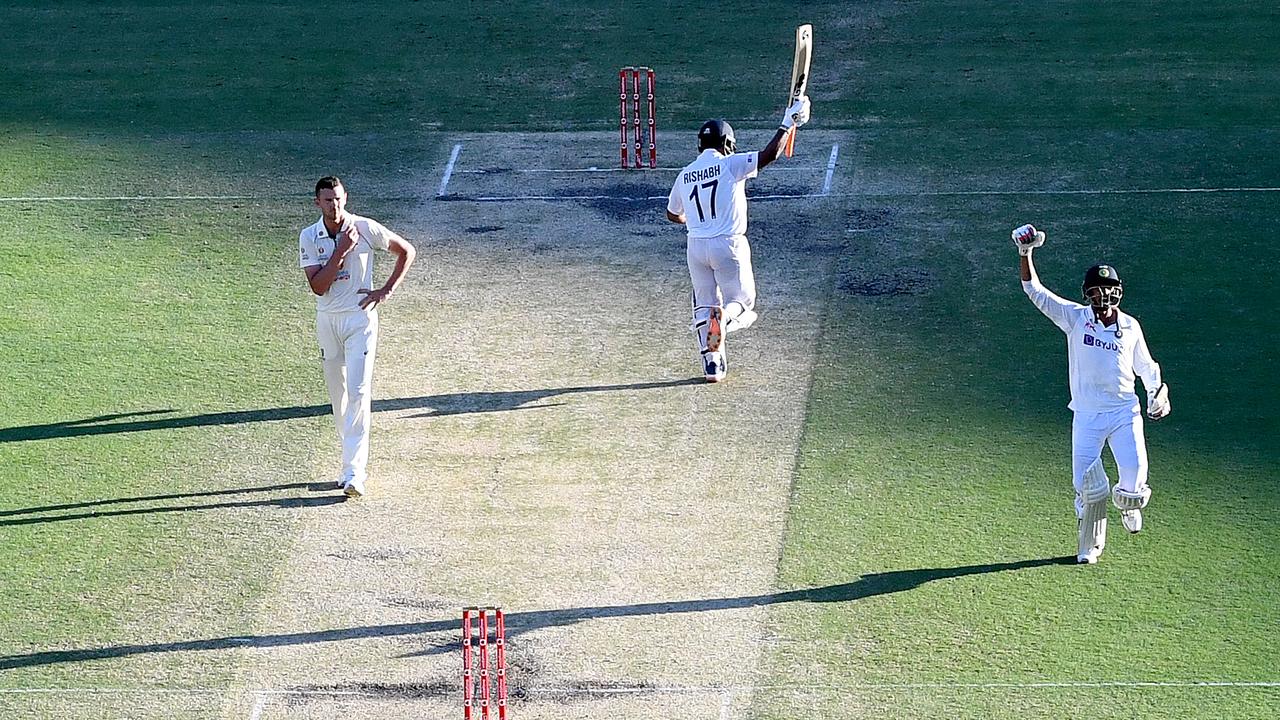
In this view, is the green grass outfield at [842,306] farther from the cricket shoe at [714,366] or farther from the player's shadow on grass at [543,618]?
the cricket shoe at [714,366]

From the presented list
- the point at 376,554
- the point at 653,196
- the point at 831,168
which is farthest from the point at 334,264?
the point at 831,168

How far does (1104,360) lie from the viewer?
11070 mm

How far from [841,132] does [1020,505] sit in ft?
28.1

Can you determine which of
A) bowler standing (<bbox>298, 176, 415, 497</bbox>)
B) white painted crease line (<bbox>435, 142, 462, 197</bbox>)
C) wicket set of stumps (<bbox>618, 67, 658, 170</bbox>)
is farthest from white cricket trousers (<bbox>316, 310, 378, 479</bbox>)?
wicket set of stumps (<bbox>618, 67, 658, 170</bbox>)

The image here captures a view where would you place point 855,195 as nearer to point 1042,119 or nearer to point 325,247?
point 1042,119

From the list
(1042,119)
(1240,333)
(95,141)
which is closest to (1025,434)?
(1240,333)

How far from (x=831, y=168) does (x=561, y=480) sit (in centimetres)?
720

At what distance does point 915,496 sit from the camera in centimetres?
1255

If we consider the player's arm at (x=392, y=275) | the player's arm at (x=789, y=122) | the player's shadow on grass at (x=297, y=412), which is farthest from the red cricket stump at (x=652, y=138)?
the player's arm at (x=392, y=275)

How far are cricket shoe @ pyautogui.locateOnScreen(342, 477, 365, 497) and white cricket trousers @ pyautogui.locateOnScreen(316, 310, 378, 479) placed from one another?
0.04 m

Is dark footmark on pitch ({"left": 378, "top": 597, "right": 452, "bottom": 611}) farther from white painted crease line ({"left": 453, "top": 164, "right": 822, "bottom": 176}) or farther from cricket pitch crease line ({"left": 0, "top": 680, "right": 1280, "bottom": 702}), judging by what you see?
white painted crease line ({"left": 453, "top": 164, "right": 822, "bottom": 176})

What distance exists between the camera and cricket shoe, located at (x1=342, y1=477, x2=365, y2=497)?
12.6 metres

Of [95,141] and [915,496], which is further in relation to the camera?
[95,141]

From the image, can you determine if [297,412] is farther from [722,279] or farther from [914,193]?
[914,193]
